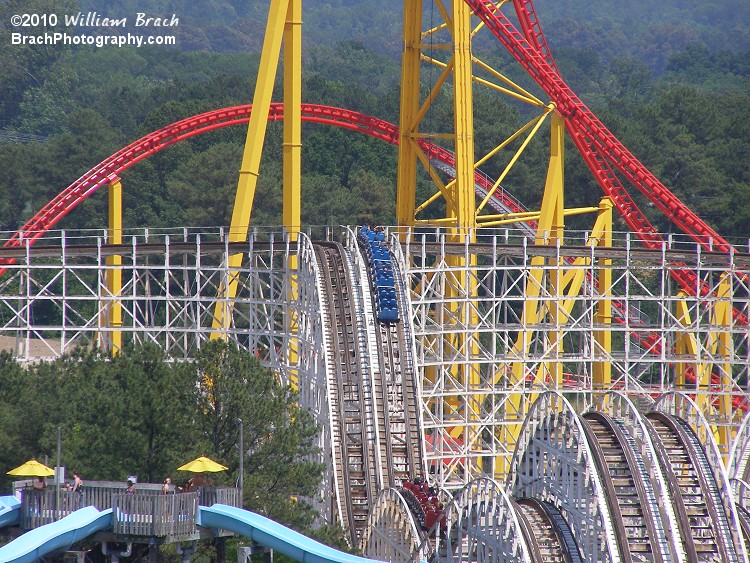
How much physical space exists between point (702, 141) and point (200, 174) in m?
25.1

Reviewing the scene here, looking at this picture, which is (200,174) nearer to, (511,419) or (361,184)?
(361,184)

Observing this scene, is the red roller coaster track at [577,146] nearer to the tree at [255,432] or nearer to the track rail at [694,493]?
the tree at [255,432]

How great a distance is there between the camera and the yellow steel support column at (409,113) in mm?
44656

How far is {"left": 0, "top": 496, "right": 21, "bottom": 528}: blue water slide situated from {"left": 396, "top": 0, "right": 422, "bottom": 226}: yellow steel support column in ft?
64.2

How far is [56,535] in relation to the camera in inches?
960

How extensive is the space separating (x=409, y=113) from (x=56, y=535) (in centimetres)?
2262

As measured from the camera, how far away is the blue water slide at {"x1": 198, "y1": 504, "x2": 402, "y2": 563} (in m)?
25.6

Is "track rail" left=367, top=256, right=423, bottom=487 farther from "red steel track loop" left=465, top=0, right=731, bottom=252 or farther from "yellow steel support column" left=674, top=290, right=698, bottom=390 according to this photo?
"red steel track loop" left=465, top=0, right=731, bottom=252

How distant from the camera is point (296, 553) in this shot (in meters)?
25.8

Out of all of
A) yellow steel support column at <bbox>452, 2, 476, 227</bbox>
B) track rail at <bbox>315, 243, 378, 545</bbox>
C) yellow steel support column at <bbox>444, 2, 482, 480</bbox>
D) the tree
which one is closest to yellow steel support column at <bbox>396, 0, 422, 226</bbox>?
yellow steel support column at <bbox>444, 2, 482, 480</bbox>

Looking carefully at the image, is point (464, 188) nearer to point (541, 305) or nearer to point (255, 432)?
point (541, 305)

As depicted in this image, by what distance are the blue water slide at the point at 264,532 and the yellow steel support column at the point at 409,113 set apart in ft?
63.3

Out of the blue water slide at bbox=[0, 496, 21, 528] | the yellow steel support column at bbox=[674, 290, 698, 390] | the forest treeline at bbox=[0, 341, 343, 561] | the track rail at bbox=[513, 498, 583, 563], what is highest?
the yellow steel support column at bbox=[674, 290, 698, 390]

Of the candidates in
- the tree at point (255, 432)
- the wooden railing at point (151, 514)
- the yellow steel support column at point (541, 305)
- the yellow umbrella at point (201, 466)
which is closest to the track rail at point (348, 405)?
the tree at point (255, 432)
